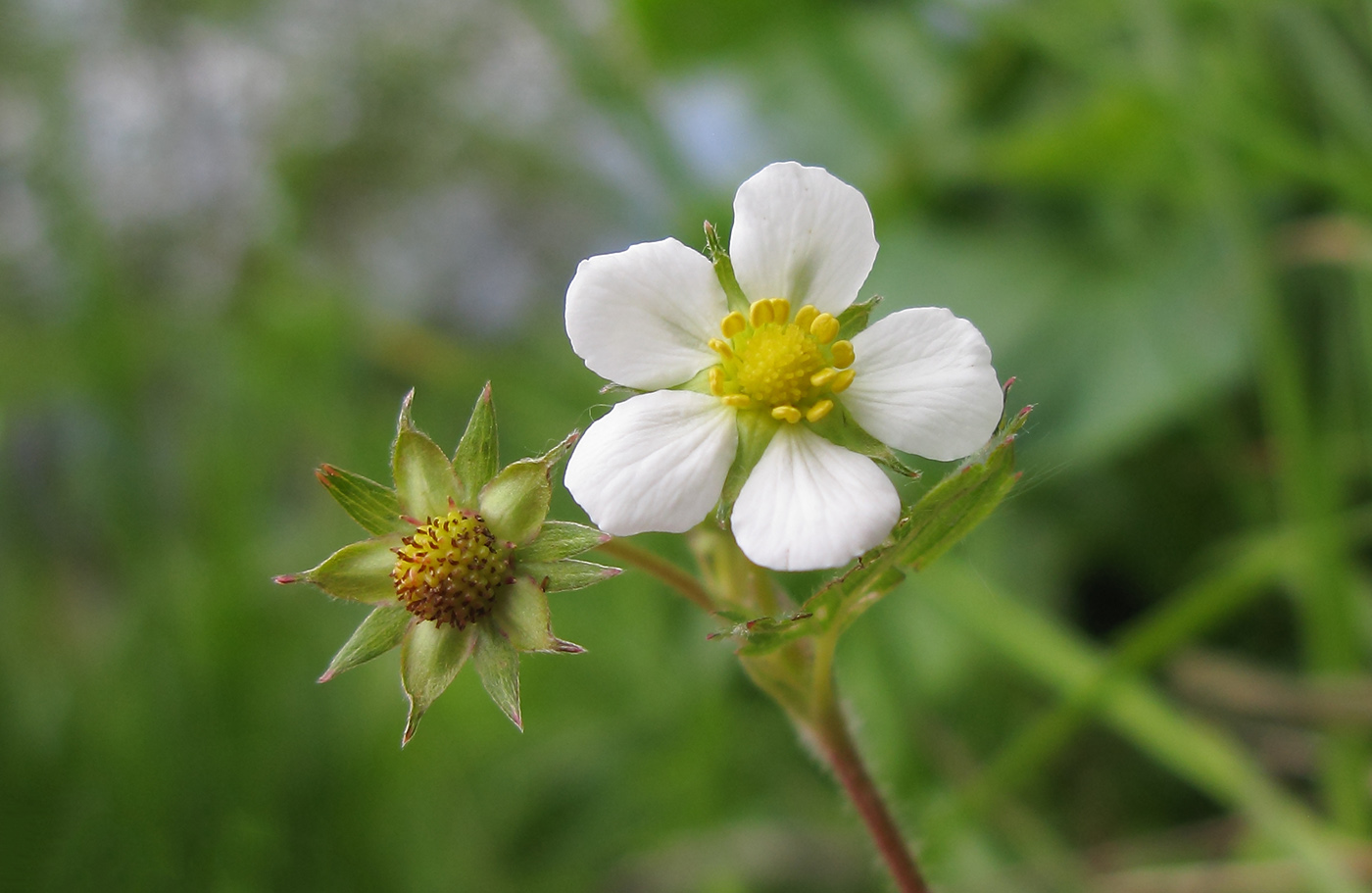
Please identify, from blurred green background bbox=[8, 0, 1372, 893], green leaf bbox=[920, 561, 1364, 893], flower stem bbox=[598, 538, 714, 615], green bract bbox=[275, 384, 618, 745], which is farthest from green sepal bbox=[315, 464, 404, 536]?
green leaf bbox=[920, 561, 1364, 893]

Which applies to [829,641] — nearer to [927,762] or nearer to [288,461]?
[927,762]

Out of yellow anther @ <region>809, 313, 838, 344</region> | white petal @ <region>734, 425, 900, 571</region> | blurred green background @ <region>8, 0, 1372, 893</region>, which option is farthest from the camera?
blurred green background @ <region>8, 0, 1372, 893</region>

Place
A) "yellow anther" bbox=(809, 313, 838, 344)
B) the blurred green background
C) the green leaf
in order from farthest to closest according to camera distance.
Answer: the blurred green background, the green leaf, "yellow anther" bbox=(809, 313, 838, 344)

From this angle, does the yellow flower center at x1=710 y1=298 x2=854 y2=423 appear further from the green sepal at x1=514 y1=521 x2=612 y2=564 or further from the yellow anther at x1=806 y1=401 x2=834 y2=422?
the green sepal at x1=514 y1=521 x2=612 y2=564

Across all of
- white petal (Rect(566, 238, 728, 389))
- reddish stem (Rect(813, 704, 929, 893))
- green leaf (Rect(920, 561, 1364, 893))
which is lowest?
green leaf (Rect(920, 561, 1364, 893))

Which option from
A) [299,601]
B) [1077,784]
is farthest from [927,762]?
[299,601]

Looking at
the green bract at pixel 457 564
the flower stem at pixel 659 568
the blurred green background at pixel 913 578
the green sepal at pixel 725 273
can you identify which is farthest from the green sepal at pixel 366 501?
the blurred green background at pixel 913 578
